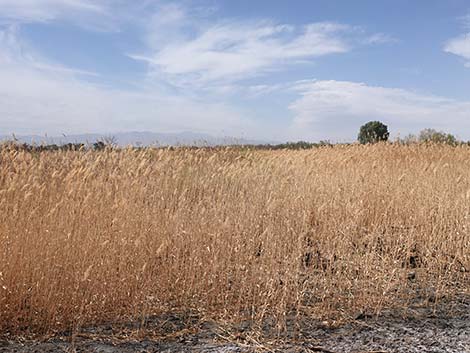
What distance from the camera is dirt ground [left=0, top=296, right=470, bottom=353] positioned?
9.68ft

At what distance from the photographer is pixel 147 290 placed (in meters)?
3.51

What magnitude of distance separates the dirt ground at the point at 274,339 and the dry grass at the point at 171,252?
143mm

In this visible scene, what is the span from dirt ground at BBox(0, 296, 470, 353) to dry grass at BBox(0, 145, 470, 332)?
14 centimetres

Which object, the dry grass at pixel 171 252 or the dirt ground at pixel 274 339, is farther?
the dry grass at pixel 171 252

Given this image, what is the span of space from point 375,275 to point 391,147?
8159mm

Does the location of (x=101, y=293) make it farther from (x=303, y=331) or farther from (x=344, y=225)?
(x=344, y=225)

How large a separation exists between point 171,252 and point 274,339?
4.22 feet

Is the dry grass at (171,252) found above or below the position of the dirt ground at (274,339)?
above

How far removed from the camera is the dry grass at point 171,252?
3.33 m

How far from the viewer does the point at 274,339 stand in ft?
10.1

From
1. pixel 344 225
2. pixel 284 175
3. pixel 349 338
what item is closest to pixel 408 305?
pixel 349 338

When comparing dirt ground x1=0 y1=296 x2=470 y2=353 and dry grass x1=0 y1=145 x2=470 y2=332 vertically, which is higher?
dry grass x1=0 y1=145 x2=470 y2=332

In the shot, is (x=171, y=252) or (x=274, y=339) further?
(x=171, y=252)

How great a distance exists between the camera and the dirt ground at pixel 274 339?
2949mm
